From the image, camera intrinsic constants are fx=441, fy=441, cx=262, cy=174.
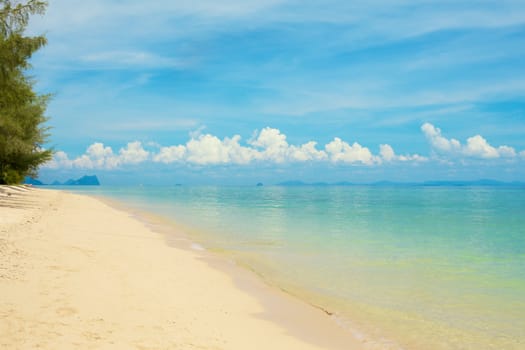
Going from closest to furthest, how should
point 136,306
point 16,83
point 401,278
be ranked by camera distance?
1. point 136,306
2. point 401,278
3. point 16,83

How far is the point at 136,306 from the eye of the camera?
8.52 m

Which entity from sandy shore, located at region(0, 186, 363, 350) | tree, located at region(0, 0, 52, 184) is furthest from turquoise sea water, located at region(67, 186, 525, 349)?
tree, located at region(0, 0, 52, 184)

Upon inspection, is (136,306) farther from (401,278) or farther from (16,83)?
(16,83)

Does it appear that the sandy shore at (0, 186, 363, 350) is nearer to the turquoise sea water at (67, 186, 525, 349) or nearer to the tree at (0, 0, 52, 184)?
the turquoise sea water at (67, 186, 525, 349)

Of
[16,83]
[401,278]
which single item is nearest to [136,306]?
[401,278]

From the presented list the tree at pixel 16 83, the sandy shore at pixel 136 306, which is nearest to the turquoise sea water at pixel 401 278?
the sandy shore at pixel 136 306

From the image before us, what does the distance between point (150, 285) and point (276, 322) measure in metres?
3.30

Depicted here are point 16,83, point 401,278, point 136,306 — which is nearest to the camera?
point 136,306

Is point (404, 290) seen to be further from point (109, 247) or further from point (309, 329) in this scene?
point (109, 247)

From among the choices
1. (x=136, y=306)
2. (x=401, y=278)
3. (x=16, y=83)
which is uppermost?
(x=16, y=83)

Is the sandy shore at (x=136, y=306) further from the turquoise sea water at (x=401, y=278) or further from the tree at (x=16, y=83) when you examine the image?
the tree at (x=16, y=83)

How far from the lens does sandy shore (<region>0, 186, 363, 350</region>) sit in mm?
6781

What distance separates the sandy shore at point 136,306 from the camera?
6781mm

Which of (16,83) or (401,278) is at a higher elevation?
(16,83)
